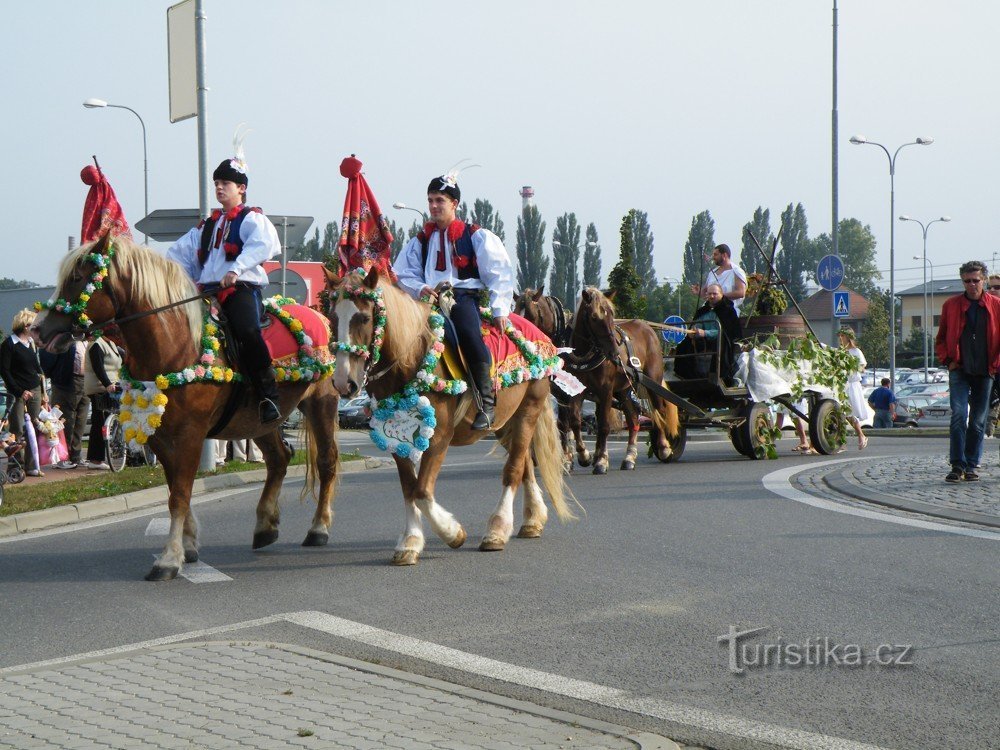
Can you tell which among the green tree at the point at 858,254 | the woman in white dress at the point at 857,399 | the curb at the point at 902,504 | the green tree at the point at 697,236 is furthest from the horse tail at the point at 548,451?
the green tree at the point at 858,254

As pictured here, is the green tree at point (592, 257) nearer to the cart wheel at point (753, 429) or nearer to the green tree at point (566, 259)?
the green tree at point (566, 259)

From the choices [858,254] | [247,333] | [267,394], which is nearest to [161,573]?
[267,394]

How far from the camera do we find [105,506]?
11.2 m

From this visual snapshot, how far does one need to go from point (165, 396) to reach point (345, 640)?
2390mm

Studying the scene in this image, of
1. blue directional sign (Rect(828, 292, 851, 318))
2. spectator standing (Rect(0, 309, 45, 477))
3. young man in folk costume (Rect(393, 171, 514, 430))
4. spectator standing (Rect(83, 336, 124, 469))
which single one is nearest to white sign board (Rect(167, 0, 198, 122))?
spectator standing (Rect(0, 309, 45, 477))

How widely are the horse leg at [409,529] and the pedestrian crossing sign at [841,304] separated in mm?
19355

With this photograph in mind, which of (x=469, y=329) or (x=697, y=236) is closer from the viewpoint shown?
(x=469, y=329)

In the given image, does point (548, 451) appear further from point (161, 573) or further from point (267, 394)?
point (161, 573)

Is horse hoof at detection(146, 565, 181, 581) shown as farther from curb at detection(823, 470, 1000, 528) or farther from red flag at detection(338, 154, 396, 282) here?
curb at detection(823, 470, 1000, 528)

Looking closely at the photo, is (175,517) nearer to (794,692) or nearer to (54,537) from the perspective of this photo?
(54,537)

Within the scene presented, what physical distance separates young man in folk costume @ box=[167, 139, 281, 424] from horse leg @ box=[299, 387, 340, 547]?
616 millimetres

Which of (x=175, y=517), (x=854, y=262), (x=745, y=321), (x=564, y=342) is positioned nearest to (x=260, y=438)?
(x=175, y=517)

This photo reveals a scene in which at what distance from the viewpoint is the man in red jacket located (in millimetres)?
11273

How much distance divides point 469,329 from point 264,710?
13.0 feet
